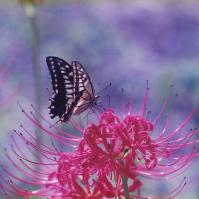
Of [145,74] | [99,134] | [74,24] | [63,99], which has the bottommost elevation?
[99,134]

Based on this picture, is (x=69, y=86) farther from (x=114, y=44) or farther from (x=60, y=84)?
(x=114, y=44)

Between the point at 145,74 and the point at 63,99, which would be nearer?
the point at 63,99

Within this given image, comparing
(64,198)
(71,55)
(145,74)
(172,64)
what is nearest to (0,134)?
(71,55)

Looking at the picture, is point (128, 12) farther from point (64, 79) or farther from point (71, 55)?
point (64, 79)

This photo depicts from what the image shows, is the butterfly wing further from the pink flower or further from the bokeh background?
the bokeh background

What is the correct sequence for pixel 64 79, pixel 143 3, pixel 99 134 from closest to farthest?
pixel 99 134
pixel 64 79
pixel 143 3

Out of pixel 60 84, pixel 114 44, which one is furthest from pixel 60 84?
pixel 114 44

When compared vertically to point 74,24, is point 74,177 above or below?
below
